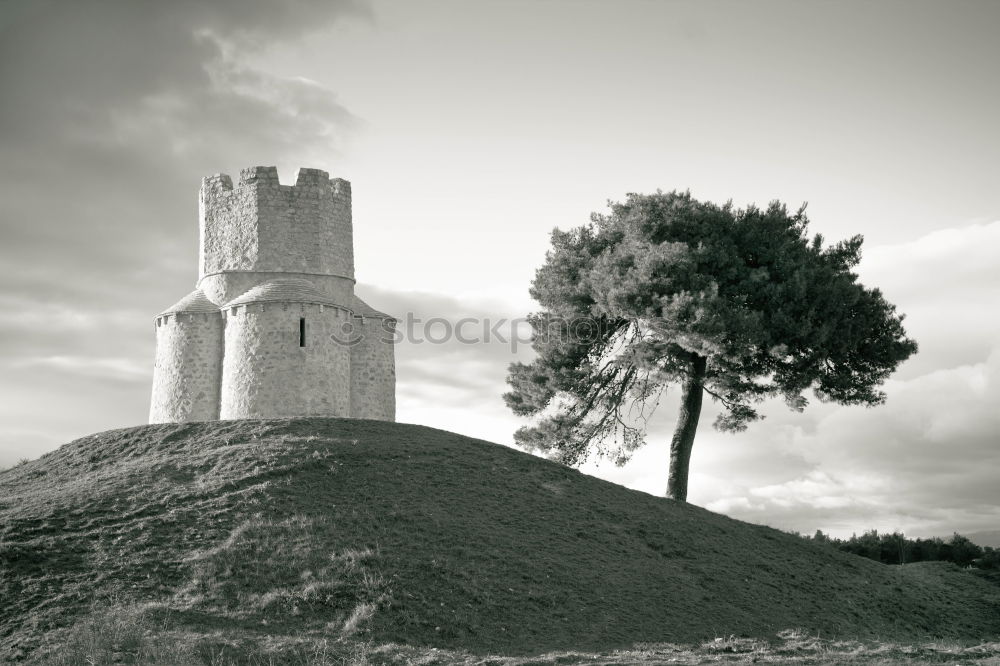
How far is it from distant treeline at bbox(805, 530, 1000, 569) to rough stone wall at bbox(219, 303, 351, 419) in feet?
68.2

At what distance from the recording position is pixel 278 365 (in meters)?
30.3

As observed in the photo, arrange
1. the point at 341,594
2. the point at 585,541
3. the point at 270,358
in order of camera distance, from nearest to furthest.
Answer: the point at 341,594
the point at 585,541
the point at 270,358

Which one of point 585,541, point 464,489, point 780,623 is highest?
point 464,489

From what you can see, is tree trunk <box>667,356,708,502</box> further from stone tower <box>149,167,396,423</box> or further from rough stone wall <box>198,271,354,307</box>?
rough stone wall <box>198,271,354,307</box>

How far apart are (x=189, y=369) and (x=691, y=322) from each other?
16.2 m

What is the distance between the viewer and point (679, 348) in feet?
96.5

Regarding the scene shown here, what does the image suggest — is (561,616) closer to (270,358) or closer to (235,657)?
(235,657)

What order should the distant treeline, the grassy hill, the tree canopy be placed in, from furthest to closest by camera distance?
the distant treeline < the tree canopy < the grassy hill

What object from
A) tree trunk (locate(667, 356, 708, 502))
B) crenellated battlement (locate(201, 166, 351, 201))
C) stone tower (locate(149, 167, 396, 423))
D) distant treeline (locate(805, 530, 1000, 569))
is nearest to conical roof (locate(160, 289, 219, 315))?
stone tower (locate(149, 167, 396, 423))

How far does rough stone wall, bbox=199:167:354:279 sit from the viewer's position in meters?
32.4

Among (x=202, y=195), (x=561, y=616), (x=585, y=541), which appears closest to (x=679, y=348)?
(x=585, y=541)

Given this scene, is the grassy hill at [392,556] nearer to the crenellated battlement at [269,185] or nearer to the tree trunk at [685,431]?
the tree trunk at [685,431]

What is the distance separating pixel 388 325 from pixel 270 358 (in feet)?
16.3

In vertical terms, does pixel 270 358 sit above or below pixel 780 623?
above
